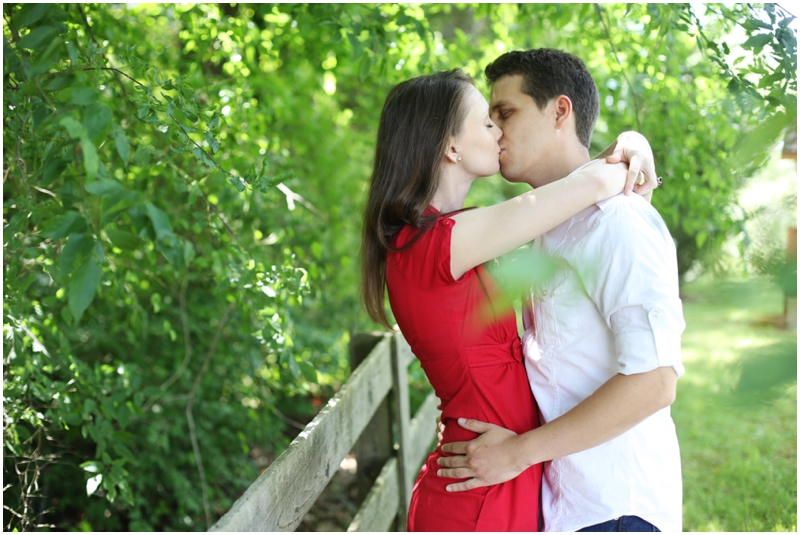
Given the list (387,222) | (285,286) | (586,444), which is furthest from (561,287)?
(285,286)

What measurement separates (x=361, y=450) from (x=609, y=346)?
176cm

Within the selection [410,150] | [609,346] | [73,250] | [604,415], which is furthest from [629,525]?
[73,250]

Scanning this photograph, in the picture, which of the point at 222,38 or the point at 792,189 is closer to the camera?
the point at 792,189

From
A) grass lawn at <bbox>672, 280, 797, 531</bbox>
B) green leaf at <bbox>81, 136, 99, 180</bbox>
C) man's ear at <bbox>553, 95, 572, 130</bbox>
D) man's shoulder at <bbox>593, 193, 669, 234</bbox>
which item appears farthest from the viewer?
man's ear at <bbox>553, 95, 572, 130</bbox>

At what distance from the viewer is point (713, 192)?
345cm

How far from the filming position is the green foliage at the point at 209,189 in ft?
4.05

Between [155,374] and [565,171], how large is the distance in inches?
136

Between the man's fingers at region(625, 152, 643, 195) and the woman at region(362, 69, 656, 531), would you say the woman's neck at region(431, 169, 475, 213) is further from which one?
the man's fingers at region(625, 152, 643, 195)

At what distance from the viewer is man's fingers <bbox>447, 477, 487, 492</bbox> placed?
5.30 feet

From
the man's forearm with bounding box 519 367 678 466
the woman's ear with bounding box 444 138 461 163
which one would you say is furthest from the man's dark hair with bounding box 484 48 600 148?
the man's forearm with bounding box 519 367 678 466

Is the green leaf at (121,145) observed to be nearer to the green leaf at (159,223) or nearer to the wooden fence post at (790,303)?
the green leaf at (159,223)

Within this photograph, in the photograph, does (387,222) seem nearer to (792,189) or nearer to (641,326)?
(641,326)

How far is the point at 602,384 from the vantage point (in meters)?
1.57

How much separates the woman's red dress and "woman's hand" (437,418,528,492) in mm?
31
